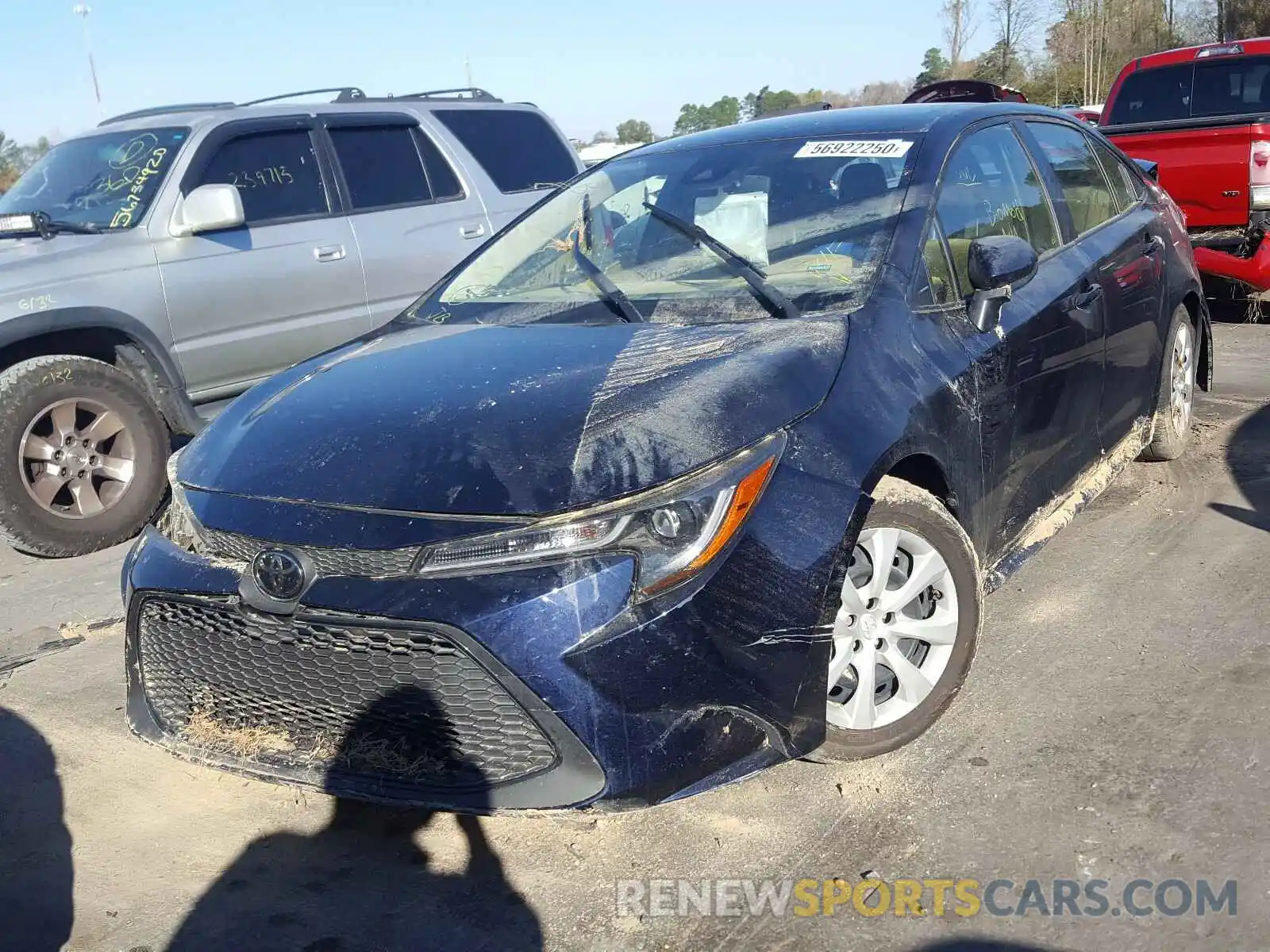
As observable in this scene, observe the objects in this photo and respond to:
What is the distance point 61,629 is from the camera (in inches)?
179

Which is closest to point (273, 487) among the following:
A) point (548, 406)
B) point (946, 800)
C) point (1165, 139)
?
point (548, 406)

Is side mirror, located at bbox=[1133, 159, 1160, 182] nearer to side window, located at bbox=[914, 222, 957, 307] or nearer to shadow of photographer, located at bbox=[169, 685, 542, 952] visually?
side window, located at bbox=[914, 222, 957, 307]

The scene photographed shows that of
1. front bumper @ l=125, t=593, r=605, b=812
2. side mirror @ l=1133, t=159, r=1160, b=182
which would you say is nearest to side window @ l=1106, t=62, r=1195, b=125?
side mirror @ l=1133, t=159, r=1160, b=182

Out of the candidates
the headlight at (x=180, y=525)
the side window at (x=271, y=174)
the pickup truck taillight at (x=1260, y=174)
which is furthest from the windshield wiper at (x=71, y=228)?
the pickup truck taillight at (x=1260, y=174)

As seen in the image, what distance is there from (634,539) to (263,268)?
4164 mm

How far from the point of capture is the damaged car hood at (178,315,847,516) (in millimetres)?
2641

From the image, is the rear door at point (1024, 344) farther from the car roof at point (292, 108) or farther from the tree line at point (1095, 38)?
the tree line at point (1095, 38)

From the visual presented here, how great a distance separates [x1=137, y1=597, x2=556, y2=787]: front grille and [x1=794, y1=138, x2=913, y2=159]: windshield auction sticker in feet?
7.37

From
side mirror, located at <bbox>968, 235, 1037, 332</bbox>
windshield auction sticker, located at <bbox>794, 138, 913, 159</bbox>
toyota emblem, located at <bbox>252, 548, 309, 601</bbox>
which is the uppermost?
windshield auction sticker, located at <bbox>794, 138, 913, 159</bbox>

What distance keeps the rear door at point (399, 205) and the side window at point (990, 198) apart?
137 inches

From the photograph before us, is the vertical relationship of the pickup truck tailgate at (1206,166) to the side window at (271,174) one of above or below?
below

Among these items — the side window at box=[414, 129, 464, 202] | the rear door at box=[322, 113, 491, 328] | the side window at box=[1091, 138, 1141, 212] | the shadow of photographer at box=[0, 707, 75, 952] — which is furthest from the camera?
the side window at box=[414, 129, 464, 202]

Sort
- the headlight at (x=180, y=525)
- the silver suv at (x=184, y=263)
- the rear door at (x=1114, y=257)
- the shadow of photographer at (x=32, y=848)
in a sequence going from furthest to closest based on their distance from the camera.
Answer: the silver suv at (x=184, y=263), the rear door at (x=1114, y=257), the headlight at (x=180, y=525), the shadow of photographer at (x=32, y=848)

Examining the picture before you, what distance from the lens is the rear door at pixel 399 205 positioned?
21.5 feet
